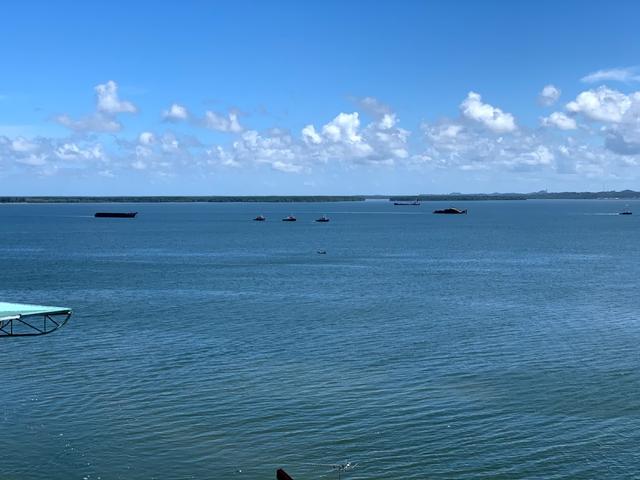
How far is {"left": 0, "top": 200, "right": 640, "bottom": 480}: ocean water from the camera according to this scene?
121 ft

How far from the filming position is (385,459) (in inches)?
1452

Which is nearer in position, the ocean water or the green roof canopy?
the ocean water

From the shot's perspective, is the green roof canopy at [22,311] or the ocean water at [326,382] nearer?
the ocean water at [326,382]

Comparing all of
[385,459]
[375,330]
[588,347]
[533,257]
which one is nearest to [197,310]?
[375,330]

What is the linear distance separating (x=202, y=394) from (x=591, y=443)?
76.2 ft

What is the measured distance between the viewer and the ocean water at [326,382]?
3694 cm

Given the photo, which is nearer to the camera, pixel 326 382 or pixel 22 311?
pixel 22 311

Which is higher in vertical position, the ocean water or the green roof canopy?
the green roof canopy

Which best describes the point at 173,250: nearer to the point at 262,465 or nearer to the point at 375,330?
the point at 375,330

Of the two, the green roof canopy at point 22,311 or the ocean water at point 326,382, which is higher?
the green roof canopy at point 22,311

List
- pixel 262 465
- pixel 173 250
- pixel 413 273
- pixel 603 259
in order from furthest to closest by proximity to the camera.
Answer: pixel 173 250 < pixel 603 259 < pixel 413 273 < pixel 262 465

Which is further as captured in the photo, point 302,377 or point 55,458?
point 302,377

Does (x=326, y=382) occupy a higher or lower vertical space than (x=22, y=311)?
lower

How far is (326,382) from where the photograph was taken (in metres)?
49.4
